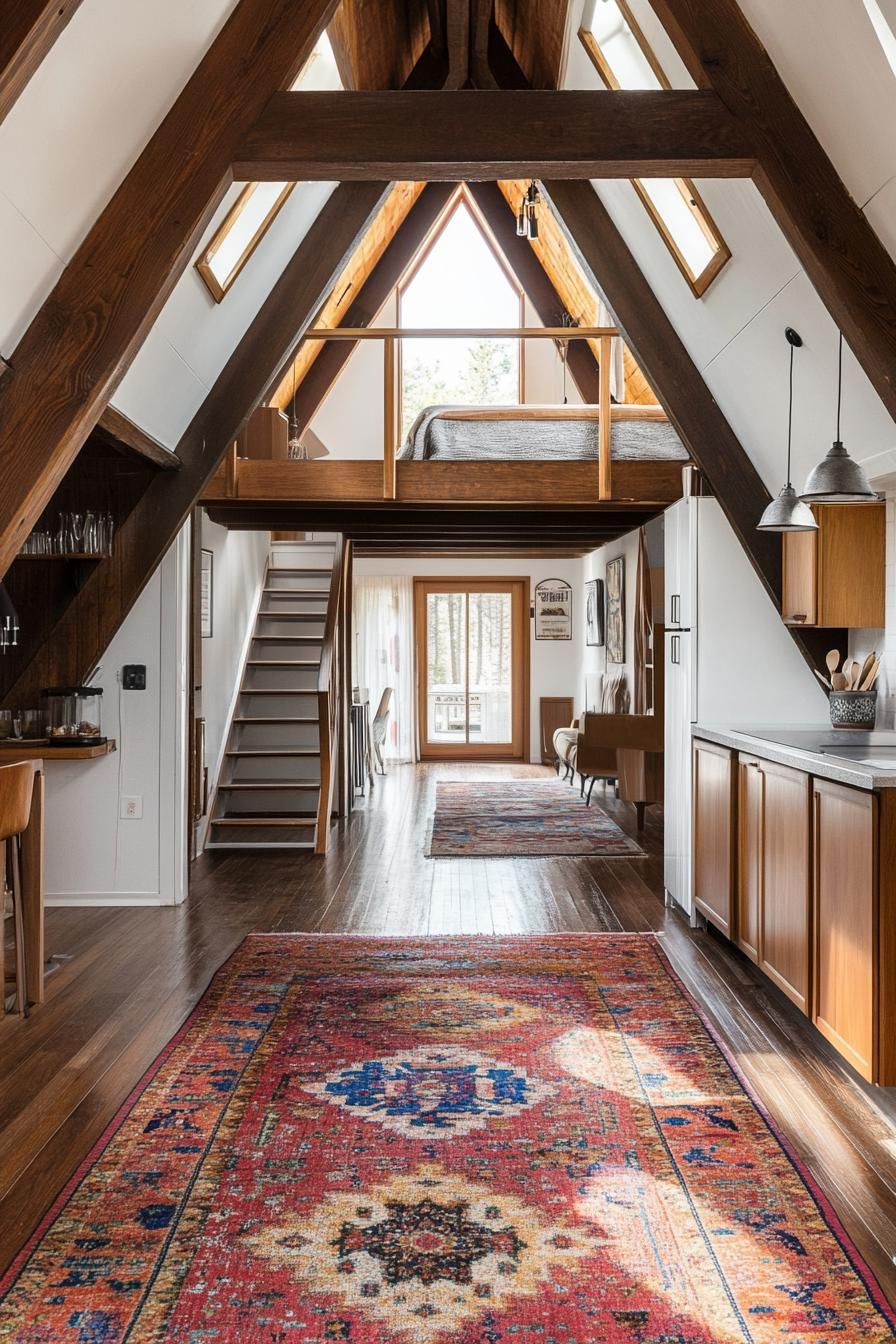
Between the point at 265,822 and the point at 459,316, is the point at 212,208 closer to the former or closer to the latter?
the point at 265,822

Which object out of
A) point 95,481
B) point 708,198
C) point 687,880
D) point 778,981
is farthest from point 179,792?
point 708,198

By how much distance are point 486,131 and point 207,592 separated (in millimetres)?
4124

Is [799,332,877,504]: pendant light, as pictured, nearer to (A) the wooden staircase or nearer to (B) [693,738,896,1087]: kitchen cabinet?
(B) [693,738,896,1087]: kitchen cabinet

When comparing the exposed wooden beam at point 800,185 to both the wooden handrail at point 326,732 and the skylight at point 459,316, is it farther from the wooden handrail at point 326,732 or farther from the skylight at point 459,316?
the skylight at point 459,316

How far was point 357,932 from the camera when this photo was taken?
4742 mm

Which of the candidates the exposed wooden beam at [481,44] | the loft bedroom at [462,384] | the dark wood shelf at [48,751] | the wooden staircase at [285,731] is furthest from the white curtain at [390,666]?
the dark wood shelf at [48,751]

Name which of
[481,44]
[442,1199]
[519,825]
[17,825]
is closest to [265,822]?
[519,825]

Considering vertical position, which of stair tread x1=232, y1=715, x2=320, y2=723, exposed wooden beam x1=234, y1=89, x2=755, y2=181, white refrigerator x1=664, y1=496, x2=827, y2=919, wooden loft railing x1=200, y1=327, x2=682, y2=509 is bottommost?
stair tread x1=232, y1=715, x2=320, y2=723

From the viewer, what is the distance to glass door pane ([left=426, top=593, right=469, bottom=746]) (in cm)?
1252

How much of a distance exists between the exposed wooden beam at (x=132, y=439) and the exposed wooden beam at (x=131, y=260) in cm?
72

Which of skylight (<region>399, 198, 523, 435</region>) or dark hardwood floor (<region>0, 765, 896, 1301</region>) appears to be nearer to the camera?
dark hardwood floor (<region>0, 765, 896, 1301</region>)

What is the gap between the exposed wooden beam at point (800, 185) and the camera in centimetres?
310

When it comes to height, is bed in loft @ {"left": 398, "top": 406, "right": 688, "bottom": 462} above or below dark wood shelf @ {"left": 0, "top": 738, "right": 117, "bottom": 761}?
above

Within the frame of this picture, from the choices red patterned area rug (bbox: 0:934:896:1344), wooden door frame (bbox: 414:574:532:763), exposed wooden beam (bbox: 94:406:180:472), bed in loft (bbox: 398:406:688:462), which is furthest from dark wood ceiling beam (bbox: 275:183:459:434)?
red patterned area rug (bbox: 0:934:896:1344)
